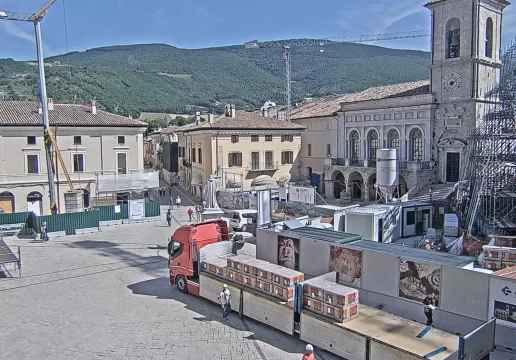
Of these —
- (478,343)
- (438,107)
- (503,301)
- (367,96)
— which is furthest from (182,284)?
(367,96)

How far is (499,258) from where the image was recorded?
15.1 metres

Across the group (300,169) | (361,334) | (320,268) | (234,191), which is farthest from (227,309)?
(300,169)

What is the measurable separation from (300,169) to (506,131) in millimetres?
25638

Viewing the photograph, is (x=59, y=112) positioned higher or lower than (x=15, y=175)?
higher

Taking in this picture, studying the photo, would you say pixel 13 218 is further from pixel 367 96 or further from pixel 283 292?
pixel 367 96

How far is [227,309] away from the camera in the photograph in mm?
14828

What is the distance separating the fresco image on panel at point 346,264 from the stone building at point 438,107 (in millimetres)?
23394

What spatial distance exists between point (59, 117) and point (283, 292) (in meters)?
30.9

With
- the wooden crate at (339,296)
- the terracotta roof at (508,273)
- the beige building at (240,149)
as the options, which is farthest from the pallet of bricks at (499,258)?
the beige building at (240,149)

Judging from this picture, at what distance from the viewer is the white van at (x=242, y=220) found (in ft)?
99.4

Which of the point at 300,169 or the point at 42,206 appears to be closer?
the point at 42,206

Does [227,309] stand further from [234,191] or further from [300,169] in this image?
[300,169]

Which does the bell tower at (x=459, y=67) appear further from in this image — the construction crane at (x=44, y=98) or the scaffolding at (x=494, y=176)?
the construction crane at (x=44, y=98)

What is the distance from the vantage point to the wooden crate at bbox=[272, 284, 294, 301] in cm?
1343
